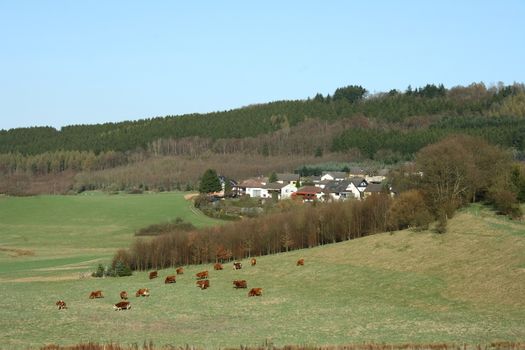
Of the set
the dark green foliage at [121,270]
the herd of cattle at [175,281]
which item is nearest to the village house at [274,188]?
the dark green foliage at [121,270]

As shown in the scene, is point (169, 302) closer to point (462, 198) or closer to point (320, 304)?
point (320, 304)

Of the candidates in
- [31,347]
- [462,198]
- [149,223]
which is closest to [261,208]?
[149,223]

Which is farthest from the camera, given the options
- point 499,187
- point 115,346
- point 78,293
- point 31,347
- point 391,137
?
point 391,137

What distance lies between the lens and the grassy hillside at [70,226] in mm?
74312

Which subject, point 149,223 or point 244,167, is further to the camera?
point 244,167

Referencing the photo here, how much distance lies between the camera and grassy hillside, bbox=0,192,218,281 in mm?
74312

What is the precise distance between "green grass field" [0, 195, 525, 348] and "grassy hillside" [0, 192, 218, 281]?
27.0 ft

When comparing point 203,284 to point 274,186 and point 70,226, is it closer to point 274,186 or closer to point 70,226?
point 70,226

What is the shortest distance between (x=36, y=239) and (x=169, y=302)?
5453cm

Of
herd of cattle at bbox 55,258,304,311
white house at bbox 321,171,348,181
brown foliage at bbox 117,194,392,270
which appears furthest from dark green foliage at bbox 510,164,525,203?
white house at bbox 321,171,348,181

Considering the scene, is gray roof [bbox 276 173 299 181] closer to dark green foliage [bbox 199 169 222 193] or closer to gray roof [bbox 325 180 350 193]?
gray roof [bbox 325 180 350 193]

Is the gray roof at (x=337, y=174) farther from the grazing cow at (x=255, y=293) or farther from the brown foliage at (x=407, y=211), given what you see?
the grazing cow at (x=255, y=293)

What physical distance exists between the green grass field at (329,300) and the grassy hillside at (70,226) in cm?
822

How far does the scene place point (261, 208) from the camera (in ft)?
343
